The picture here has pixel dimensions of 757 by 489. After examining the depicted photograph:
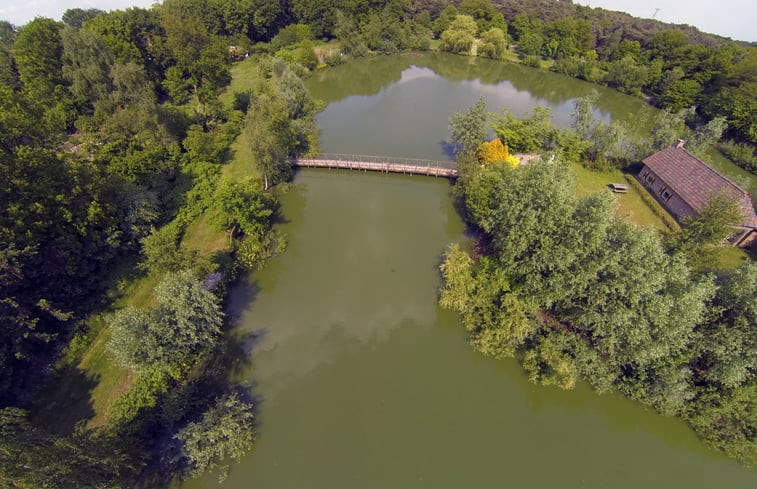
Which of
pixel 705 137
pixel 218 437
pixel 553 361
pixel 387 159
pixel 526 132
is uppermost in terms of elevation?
pixel 705 137

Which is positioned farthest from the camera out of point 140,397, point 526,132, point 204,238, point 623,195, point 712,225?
point 526,132

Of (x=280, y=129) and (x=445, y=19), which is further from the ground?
(x=445, y=19)

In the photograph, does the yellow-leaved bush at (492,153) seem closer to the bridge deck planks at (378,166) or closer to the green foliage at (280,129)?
the bridge deck planks at (378,166)

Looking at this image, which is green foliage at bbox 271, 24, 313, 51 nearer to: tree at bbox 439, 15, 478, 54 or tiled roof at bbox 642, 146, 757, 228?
tree at bbox 439, 15, 478, 54

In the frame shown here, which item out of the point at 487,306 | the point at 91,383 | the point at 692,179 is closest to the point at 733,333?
the point at 487,306

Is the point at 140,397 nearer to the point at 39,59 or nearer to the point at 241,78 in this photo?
the point at 39,59
